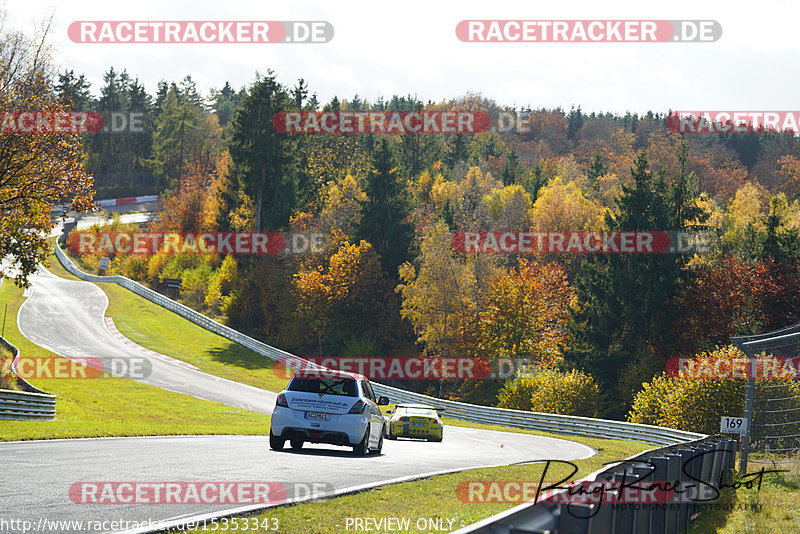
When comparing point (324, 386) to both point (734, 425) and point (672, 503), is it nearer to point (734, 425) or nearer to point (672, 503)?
point (734, 425)

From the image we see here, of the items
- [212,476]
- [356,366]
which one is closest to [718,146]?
[356,366]

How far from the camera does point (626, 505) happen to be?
6848 millimetres

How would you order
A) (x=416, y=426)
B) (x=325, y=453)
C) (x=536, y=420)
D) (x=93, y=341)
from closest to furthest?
(x=325, y=453)
(x=416, y=426)
(x=536, y=420)
(x=93, y=341)

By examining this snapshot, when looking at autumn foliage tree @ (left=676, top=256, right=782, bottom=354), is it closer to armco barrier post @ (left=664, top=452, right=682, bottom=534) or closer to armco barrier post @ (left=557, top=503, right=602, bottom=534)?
armco barrier post @ (left=664, top=452, right=682, bottom=534)

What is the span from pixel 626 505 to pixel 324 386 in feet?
34.2

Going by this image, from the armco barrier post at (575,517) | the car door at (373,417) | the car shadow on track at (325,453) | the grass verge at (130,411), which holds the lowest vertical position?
the grass verge at (130,411)

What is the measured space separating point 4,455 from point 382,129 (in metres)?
107

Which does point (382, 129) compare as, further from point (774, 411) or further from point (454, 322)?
point (774, 411)

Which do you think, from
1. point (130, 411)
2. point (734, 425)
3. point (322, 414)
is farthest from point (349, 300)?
point (734, 425)

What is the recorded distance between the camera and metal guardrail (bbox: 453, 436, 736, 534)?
5074 mm

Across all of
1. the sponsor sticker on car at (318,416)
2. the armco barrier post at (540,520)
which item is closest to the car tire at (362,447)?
the sponsor sticker on car at (318,416)

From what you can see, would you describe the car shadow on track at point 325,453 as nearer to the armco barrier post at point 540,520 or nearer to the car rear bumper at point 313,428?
the car rear bumper at point 313,428

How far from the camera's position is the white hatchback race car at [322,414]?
16188 millimetres

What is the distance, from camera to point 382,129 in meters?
117
